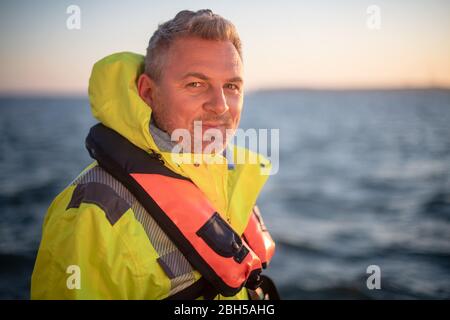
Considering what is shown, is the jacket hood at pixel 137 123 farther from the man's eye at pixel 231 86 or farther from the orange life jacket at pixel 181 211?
the man's eye at pixel 231 86

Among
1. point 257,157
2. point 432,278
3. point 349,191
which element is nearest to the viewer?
point 257,157

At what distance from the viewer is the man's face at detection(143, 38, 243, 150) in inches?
92.4

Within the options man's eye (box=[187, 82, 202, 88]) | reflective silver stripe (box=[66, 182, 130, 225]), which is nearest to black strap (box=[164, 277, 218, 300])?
reflective silver stripe (box=[66, 182, 130, 225])

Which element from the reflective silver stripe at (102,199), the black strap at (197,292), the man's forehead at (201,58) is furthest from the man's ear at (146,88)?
the black strap at (197,292)

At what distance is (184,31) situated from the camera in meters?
2.39

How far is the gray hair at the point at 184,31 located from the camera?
2379 millimetres

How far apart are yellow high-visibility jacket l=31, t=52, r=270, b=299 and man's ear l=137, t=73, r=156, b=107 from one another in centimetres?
6

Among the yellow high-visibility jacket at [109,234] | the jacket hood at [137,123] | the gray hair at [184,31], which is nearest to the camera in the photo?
the yellow high-visibility jacket at [109,234]

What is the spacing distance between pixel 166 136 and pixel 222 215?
593 mm

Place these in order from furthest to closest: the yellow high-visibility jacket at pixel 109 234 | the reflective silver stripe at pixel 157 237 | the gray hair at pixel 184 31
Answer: the gray hair at pixel 184 31
the reflective silver stripe at pixel 157 237
the yellow high-visibility jacket at pixel 109 234

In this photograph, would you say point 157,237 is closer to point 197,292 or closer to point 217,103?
point 197,292
